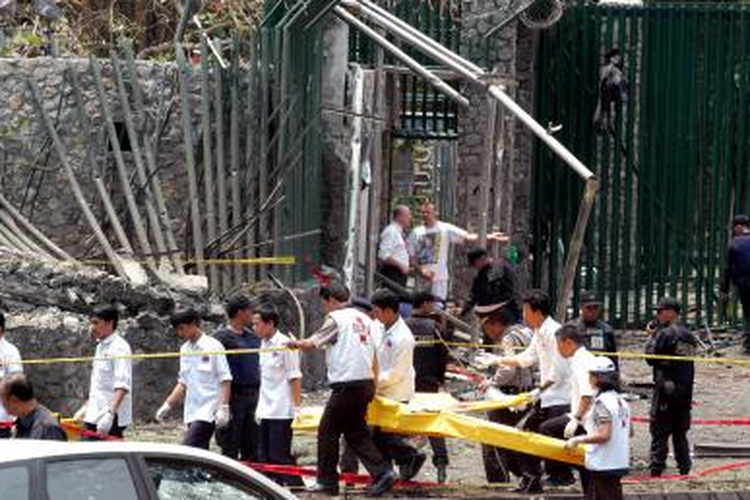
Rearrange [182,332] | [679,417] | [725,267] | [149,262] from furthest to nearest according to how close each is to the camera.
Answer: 1. [725,267]
2. [149,262]
3. [679,417]
4. [182,332]

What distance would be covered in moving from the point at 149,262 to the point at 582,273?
263 inches

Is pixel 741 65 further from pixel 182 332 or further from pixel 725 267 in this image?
pixel 182 332

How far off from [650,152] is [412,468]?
9.80 meters

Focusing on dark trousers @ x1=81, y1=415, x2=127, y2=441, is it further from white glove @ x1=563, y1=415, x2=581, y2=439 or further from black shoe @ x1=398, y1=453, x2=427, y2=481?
white glove @ x1=563, y1=415, x2=581, y2=439

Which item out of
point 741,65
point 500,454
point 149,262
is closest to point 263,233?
point 149,262

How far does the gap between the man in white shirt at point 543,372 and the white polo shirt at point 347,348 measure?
1.16 metres

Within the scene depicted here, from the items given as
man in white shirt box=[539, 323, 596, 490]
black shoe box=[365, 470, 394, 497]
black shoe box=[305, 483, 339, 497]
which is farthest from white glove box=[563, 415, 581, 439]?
black shoe box=[305, 483, 339, 497]

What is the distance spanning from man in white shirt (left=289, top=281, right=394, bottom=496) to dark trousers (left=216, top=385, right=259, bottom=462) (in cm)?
74

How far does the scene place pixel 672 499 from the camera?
15.3 m

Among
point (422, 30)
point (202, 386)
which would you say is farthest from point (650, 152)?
point (202, 386)

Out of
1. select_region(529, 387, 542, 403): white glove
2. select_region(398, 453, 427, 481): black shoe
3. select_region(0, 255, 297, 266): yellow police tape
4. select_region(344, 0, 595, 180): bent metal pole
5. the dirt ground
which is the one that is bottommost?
the dirt ground

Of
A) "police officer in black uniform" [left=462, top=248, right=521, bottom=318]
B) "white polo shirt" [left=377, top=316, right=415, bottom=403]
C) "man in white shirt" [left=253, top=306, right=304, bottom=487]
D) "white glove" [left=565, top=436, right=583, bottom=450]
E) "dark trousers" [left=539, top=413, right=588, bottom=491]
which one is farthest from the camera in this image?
"police officer in black uniform" [left=462, top=248, right=521, bottom=318]

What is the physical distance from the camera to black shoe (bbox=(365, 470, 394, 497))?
596 inches

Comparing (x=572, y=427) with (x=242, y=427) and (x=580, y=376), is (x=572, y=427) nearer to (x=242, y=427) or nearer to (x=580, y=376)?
(x=580, y=376)
